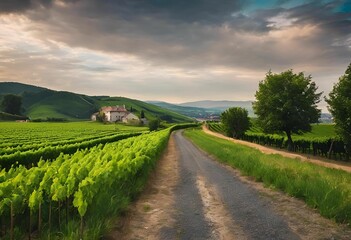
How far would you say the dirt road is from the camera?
9719mm

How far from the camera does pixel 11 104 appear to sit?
19188 cm

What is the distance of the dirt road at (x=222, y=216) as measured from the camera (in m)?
9.72

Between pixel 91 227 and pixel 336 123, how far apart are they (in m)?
39.4

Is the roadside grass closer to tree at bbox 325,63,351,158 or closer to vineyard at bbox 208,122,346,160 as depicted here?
tree at bbox 325,63,351,158

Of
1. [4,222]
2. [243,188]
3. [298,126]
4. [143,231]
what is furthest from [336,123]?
[4,222]

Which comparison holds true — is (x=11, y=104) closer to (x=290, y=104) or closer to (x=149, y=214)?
(x=290, y=104)

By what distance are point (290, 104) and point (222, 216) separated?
4827 centimetres

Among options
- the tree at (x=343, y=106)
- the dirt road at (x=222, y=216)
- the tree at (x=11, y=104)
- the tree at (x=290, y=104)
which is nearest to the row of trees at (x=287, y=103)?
the tree at (x=290, y=104)

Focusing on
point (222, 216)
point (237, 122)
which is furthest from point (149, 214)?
point (237, 122)

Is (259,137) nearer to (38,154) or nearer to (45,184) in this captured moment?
(38,154)

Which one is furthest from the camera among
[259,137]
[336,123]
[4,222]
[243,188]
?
[259,137]

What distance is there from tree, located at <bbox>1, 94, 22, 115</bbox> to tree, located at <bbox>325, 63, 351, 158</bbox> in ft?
613

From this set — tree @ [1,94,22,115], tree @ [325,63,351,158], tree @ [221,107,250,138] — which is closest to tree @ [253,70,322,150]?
tree @ [325,63,351,158]

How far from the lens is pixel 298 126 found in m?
57.9
